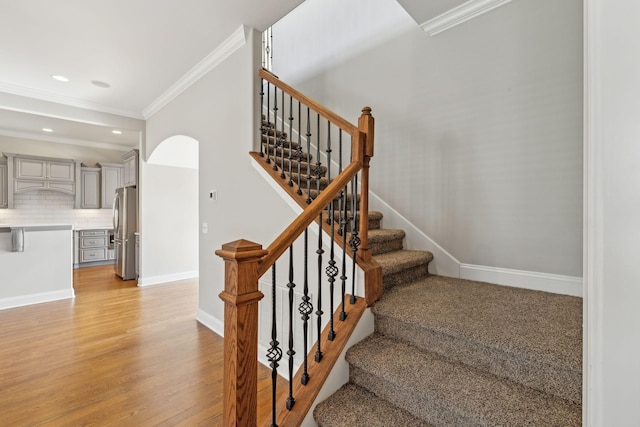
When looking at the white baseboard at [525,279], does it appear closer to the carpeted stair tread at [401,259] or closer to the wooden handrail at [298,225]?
the carpeted stair tread at [401,259]

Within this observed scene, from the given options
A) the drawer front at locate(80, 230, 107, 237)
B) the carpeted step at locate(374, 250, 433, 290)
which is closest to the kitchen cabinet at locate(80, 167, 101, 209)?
the drawer front at locate(80, 230, 107, 237)

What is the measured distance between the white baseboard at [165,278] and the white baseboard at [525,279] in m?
3.94

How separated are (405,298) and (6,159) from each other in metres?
7.71

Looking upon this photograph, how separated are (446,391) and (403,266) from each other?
105cm

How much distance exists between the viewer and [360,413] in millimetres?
1467

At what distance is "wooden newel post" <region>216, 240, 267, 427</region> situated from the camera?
124cm

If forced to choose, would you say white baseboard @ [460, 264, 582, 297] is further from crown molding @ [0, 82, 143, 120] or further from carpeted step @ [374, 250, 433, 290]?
crown molding @ [0, 82, 143, 120]

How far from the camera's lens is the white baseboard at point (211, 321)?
320cm

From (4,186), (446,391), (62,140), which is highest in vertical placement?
(62,140)

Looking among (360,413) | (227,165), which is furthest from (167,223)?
(360,413)

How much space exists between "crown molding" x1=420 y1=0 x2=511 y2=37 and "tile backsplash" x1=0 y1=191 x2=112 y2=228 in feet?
25.1

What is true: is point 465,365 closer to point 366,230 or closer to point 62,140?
point 366,230

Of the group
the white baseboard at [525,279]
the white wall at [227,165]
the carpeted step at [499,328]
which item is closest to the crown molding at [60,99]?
the white wall at [227,165]

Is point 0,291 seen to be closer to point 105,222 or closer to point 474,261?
point 105,222
